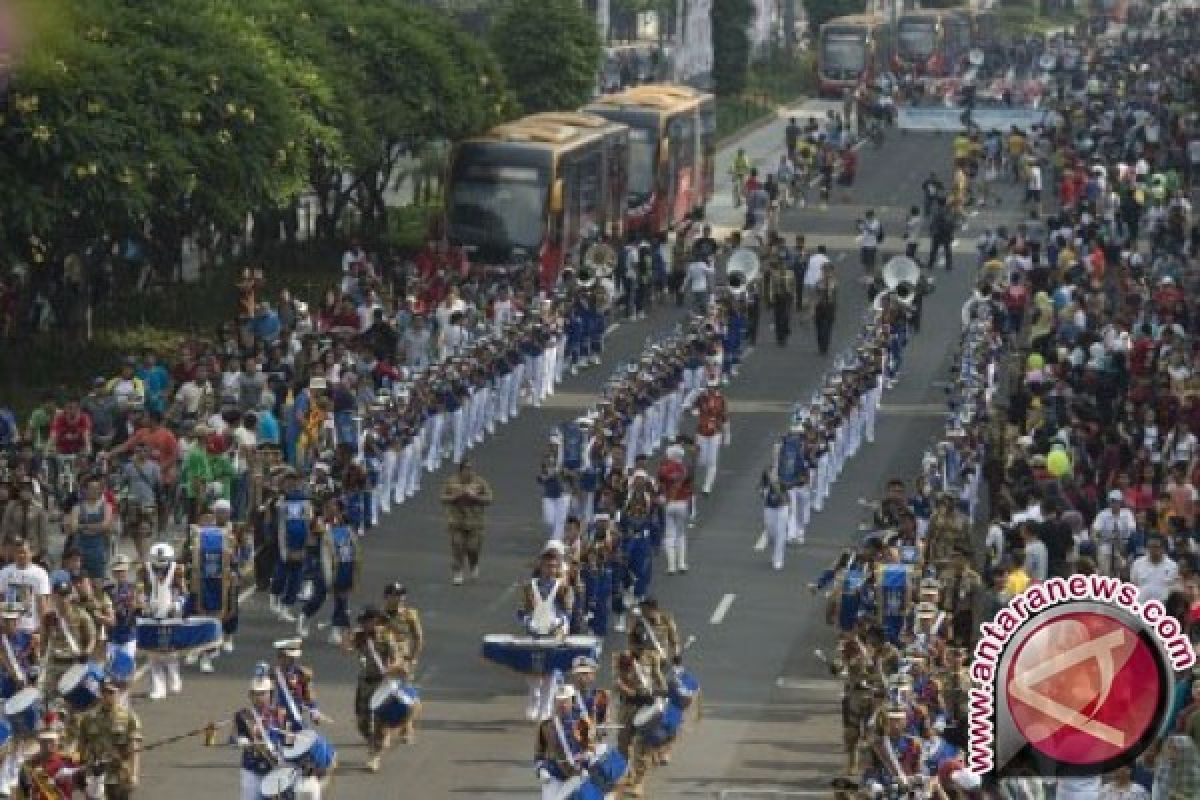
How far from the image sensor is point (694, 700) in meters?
33.7

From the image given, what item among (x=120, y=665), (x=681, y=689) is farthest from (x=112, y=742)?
(x=681, y=689)

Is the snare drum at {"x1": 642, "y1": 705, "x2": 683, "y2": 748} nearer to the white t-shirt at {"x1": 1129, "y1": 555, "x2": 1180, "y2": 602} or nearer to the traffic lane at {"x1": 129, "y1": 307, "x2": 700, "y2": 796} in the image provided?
the traffic lane at {"x1": 129, "y1": 307, "x2": 700, "y2": 796}

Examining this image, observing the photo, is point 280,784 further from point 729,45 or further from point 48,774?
point 729,45

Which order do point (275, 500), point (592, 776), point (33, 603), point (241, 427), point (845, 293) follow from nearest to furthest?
1. point (592, 776)
2. point (33, 603)
3. point (275, 500)
4. point (241, 427)
5. point (845, 293)

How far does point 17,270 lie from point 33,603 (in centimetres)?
2221

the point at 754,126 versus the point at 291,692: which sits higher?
the point at 291,692

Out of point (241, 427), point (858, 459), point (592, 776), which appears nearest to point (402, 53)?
point (858, 459)

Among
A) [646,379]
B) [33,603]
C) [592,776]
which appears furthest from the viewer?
[646,379]

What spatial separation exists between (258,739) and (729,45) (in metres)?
84.5

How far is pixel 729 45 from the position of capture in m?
112

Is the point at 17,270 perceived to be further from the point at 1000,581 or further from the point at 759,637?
the point at 1000,581

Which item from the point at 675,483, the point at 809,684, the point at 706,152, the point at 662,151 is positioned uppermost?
the point at 675,483

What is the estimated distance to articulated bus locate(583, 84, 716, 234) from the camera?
7269 cm

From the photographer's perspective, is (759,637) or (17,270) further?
(17,270)
